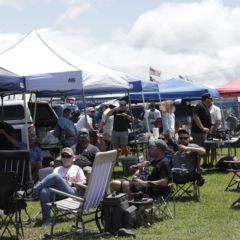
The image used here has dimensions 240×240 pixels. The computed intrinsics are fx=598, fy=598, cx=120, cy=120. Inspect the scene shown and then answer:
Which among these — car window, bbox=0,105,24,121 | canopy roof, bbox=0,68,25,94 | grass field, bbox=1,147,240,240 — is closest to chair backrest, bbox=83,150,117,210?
grass field, bbox=1,147,240,240

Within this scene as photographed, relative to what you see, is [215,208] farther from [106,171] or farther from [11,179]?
Answer: [11,179]

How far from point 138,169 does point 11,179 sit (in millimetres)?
2586

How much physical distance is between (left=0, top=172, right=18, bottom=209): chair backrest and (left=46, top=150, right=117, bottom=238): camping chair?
448mm

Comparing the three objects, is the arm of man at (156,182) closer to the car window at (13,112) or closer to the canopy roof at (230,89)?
the car window at (13,112)

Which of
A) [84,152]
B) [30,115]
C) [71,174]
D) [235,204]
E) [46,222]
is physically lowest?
[235,204]

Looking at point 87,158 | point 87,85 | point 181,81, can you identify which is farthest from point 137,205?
point 181,81

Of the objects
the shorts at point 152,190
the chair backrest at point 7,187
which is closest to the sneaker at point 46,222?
the chair backrest at point 7,187

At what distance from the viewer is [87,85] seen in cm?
1119

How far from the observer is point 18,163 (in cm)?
804

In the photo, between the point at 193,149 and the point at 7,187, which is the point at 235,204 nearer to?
the point at 193,149

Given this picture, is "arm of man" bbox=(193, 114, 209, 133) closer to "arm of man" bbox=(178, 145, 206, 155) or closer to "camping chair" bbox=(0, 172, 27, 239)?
"arm of man" bbox=(178, 145, 206, 155)

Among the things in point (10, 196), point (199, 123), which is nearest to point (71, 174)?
point (10, 196)

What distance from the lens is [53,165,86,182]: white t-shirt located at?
8266 millimetres

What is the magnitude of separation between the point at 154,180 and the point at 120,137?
674 centimetres
